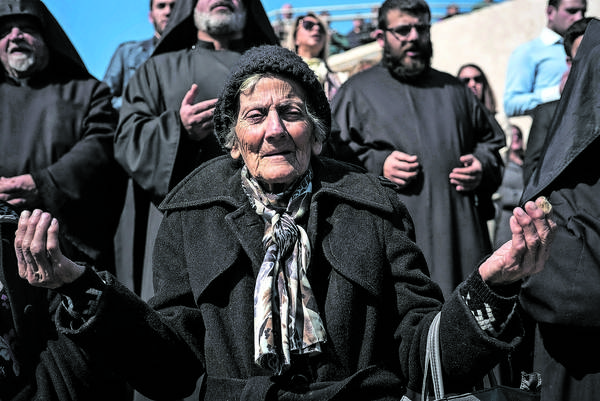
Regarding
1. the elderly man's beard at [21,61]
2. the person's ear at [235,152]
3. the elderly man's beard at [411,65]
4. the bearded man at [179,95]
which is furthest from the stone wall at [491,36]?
the person's ear at [235,152]

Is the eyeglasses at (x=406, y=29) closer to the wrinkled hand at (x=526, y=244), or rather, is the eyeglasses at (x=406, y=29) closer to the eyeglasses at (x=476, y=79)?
the eyeglasses at (x=476, y=79)

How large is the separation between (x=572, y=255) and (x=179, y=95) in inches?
105

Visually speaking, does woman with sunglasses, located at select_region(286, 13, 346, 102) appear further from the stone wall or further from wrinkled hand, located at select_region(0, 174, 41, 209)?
the stone wall

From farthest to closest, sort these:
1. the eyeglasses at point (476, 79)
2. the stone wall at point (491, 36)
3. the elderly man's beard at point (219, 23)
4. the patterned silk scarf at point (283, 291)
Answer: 1. the stone wall at point (491, 36)
2. the eyeglasses at point (476, 79)
3. the elderly man's beard at point (219, 23)
4. the patterned silk scarf at point (283, 291)

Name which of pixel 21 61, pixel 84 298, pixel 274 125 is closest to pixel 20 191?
pixel 21 61

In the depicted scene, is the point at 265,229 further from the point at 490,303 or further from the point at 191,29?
the point at 191,29

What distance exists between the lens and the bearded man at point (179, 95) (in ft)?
16.5

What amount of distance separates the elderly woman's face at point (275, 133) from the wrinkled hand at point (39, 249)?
872 mm

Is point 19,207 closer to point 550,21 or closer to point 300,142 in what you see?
point 300,142

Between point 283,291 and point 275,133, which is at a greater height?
point 275,133

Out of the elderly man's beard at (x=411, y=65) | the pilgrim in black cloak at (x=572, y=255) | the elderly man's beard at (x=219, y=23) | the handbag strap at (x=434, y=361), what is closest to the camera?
the handbag strap at (x=434, y=361)

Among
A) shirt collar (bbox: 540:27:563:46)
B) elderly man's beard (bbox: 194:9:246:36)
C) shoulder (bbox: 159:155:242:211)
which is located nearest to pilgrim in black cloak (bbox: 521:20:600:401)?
shoulder (bbox: 159:155:242:211)

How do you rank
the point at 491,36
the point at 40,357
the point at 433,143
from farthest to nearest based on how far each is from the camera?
the point at 491,36, the point at 433,143, the point at 40,357

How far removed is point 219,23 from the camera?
5.65 m
